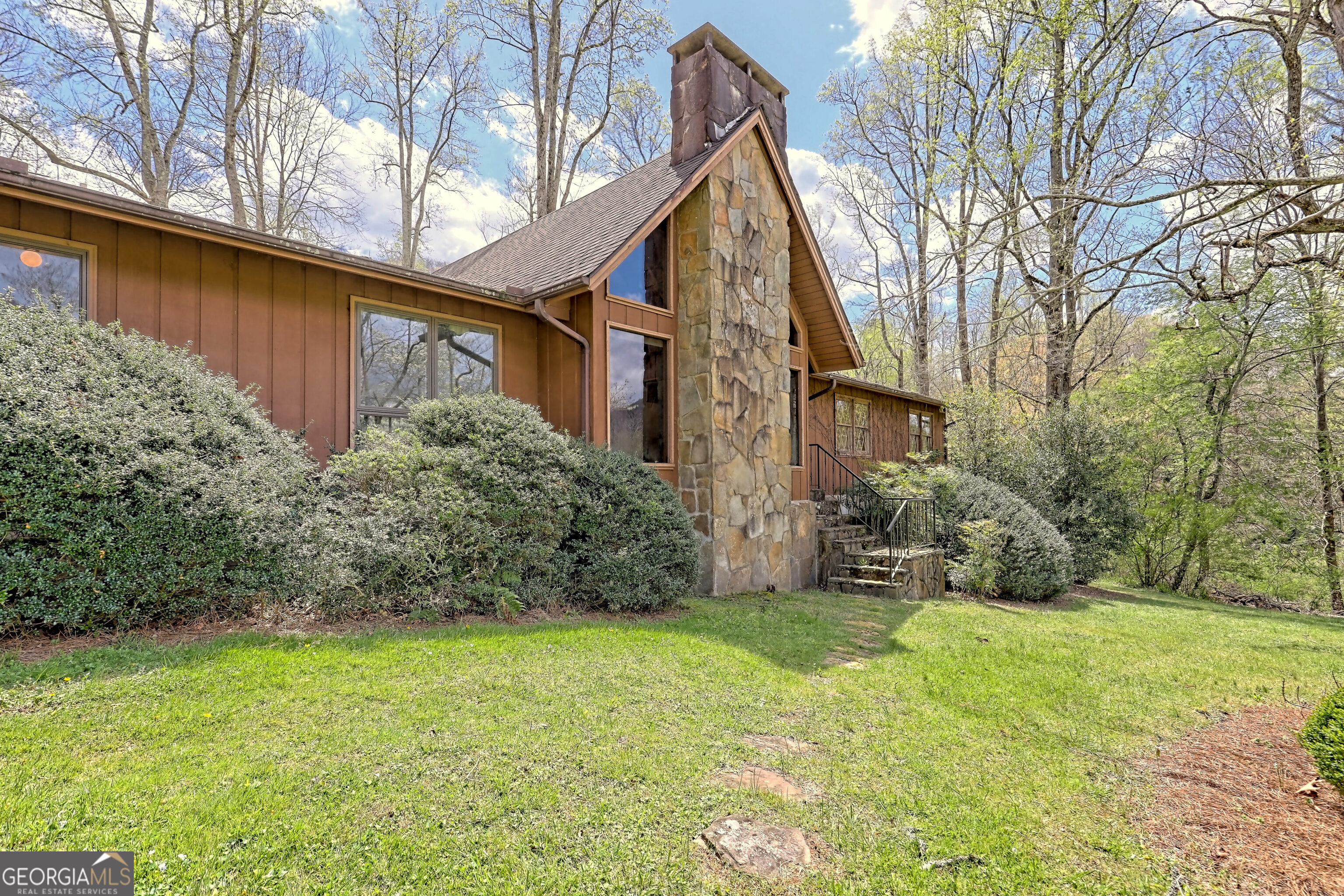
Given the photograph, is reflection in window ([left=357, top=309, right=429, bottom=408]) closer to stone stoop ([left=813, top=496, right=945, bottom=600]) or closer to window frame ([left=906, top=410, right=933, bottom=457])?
stone stoop ([left=813, top=496, right=945, bottom=600])

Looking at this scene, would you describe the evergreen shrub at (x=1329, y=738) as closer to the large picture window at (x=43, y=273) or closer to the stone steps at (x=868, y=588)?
the stone steps at (x=868, y=588)

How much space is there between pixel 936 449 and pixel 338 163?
18784 mm

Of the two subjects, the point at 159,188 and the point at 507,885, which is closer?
the point at 507,885

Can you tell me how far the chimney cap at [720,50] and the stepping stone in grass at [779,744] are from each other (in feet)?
31.0

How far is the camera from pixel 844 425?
14555mm

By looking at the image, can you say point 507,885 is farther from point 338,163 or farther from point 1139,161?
point 338,163

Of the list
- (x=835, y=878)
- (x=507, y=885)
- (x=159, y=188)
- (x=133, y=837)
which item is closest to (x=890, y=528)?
(x=835, y=878)

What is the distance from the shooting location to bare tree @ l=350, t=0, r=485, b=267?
17281 millimetres

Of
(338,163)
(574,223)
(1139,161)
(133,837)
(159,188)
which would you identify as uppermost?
(338,163)

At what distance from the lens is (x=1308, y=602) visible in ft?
45.2

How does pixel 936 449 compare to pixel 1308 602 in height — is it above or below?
above

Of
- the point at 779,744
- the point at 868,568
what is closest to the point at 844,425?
the point at 868,568

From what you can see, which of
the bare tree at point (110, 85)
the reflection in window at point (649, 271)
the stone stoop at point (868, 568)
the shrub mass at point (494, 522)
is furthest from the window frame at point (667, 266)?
the bare tree at point (110, 85)

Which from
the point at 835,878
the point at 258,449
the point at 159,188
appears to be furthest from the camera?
the point at 159,188
